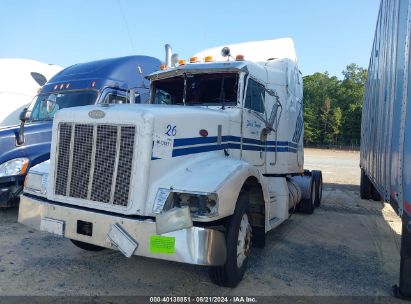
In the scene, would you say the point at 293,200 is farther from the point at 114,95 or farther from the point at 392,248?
the point at 114,95

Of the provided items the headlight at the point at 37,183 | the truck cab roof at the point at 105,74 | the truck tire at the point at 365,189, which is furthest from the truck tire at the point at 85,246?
the truck tire at the point at 365,189

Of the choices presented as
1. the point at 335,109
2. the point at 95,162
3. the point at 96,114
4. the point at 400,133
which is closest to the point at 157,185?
the point at 95,162

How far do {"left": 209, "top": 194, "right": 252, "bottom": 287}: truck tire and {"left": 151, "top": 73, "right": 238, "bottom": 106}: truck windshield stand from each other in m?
1.65

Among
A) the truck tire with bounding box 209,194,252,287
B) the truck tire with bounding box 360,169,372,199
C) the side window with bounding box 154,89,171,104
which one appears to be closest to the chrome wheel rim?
the truck tire with bounding box 209,194,252,287

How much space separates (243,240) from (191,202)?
3.17ft

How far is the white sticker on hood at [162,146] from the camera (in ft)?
11.9

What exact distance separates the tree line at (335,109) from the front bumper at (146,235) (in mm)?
57247

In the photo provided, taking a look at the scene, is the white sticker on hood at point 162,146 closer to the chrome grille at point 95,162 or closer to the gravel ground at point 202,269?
the chrome grille at point 95,162

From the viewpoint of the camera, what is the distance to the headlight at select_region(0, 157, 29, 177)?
6242 mm

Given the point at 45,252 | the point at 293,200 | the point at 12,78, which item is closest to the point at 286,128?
the point at 293,200

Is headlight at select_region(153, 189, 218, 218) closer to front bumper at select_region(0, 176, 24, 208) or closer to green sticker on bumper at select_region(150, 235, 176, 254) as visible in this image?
green sticker on bumper at select_region(150, 235, 176, 254)

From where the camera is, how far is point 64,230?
12.7 ft

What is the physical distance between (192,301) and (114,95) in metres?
5.41

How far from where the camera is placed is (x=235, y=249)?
3.86 m
